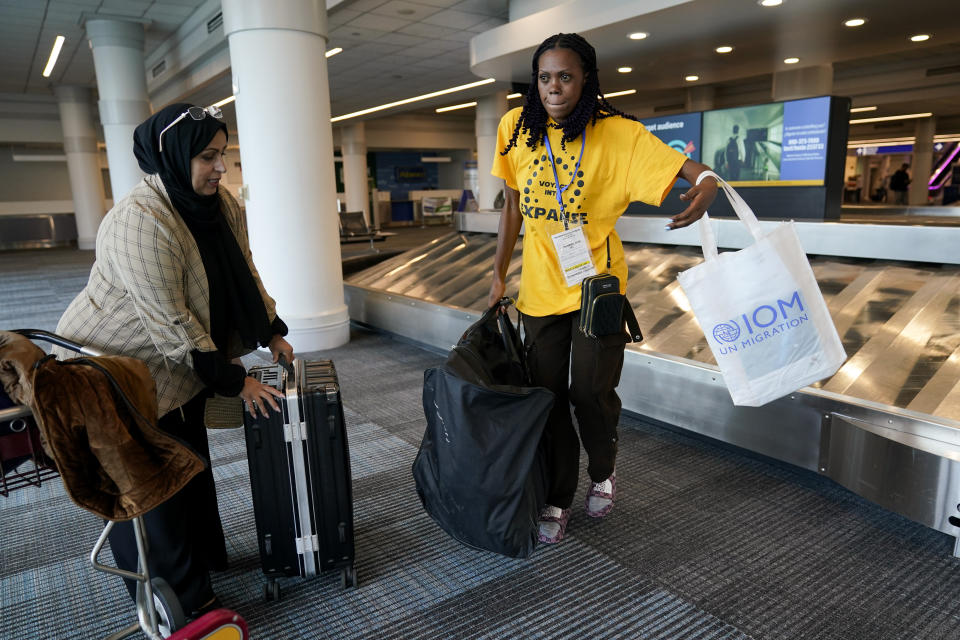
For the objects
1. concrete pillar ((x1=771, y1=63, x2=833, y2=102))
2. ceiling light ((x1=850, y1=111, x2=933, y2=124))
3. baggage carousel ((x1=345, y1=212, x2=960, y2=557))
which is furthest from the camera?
ceiling light ((x1=850, y1=111, x2=933, y2=124))

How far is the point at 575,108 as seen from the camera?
2.11m

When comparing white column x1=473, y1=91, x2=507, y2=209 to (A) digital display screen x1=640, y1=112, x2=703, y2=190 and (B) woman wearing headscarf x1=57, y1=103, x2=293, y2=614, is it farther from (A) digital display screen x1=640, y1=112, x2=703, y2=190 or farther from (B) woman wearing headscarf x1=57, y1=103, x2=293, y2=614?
(B) woman wearing headscarf x1=57, y1=103, x2=293, y2=614

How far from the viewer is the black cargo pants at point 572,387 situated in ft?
7.53

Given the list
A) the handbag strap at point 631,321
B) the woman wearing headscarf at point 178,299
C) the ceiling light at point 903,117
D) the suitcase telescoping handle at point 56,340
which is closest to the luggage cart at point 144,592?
the suitcase telescoping handle at point 56,340

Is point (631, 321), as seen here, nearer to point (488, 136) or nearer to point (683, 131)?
point (683, 131)

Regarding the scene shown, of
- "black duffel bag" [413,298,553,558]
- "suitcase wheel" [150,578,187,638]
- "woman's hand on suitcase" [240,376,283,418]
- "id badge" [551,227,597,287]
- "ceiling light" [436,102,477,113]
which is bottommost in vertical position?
"suitcase wheel" [150,578,187,638]

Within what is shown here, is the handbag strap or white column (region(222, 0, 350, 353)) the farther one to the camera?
white column (region(222, 0, 350, 353))

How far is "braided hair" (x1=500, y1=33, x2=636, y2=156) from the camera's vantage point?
80.4 inches

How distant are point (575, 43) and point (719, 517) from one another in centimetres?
199

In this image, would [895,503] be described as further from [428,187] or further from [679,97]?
[428,187]

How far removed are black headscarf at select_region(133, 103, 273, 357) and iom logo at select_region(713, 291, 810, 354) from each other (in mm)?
1528

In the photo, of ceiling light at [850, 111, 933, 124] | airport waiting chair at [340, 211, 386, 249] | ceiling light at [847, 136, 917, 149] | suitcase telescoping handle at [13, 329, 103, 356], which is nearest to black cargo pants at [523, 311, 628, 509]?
suitcase telescoping handle at [13, 329, 103, 356]

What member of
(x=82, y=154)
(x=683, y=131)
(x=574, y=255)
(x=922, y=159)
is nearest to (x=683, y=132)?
(x=683, y=131)

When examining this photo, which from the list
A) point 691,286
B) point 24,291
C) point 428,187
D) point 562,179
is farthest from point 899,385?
point 428,187
